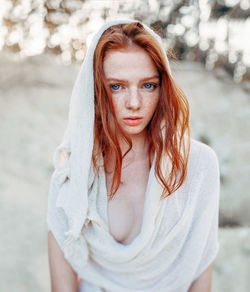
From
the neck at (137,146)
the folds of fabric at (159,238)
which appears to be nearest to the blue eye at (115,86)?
the neck at (137,146)

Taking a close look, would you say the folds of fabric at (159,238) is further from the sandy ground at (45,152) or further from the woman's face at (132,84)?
the sandy ground at (45,152)

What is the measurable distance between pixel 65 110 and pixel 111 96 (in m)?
3.09

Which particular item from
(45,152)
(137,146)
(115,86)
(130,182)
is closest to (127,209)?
(130,182)

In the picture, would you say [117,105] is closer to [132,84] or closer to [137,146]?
[132,84]

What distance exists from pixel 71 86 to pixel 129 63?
137 inches

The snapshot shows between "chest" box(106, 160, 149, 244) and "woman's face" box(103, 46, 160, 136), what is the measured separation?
11.0 inches

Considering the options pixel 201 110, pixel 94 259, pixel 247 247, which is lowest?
pixel 247 247

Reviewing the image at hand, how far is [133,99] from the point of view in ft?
4.33

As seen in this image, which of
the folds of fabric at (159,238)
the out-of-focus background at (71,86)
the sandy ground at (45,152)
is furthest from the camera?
the out-of-focus background at (71,86)

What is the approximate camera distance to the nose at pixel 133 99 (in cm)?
132

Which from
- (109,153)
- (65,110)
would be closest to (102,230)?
(109,153)

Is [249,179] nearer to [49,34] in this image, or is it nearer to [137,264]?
[137,264]

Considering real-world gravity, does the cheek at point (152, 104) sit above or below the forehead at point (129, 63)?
below

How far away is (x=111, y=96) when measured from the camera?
1.37 m
